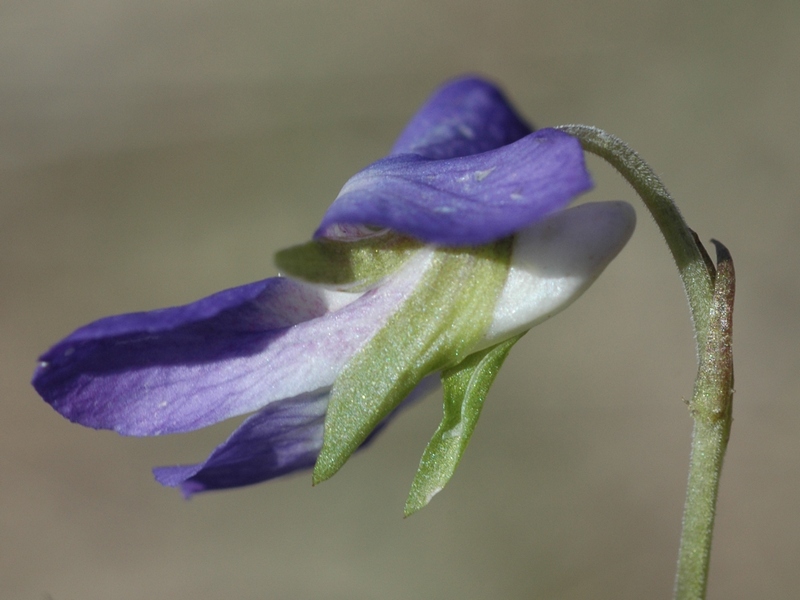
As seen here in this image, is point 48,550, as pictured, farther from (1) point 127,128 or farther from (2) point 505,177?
(2) point 505,177

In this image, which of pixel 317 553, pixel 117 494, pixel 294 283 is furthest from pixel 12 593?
pixel 294 283

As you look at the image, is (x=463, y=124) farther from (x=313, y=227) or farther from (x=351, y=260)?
(x=313, y=227)

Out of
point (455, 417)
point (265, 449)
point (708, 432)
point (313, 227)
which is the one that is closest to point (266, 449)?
point (265, 449)

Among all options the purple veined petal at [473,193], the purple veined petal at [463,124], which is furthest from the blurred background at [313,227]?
the purple veined petal at [473,193]

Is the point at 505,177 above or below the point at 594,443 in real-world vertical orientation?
above

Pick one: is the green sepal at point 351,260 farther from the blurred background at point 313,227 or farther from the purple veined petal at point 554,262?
the blurred background at point 313,227
